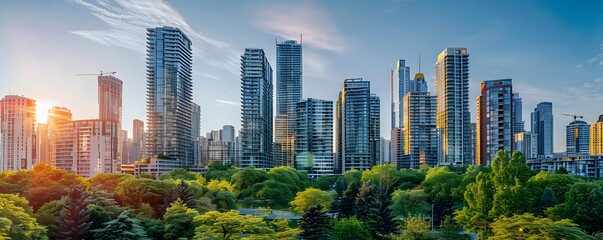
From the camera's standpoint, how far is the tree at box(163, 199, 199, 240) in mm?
28256

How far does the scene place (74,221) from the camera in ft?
87.7

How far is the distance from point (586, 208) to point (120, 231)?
115 feet

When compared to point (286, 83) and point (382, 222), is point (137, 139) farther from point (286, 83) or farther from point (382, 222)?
point (382, 222)

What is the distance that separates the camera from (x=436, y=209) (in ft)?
→ 146

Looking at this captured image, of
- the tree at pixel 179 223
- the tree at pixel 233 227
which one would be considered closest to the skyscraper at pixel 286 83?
the tree at pixel 179 223

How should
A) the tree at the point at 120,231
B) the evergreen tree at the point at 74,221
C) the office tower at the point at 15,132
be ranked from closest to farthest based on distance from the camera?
the tree at the point at 120,231, the evergreen tree at the point at 74,221, the office tower at the point at 15,132

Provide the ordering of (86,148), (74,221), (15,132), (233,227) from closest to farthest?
(233,227) → (74,221) → (15,132) → (86,148)

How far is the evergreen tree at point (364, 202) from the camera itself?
135 feet

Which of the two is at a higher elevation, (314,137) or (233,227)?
(314,137)

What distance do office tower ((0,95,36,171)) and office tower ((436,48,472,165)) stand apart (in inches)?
4625

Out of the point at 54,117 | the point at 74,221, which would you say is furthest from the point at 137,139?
the point at 74,221

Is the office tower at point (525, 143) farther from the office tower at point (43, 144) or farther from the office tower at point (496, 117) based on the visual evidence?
the office tower at point (43, 144)

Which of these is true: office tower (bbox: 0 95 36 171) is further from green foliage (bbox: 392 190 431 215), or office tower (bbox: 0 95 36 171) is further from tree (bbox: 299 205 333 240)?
tree (bbox: 299 205 333 240)

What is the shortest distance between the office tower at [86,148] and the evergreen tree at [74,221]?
9848 centimetres
